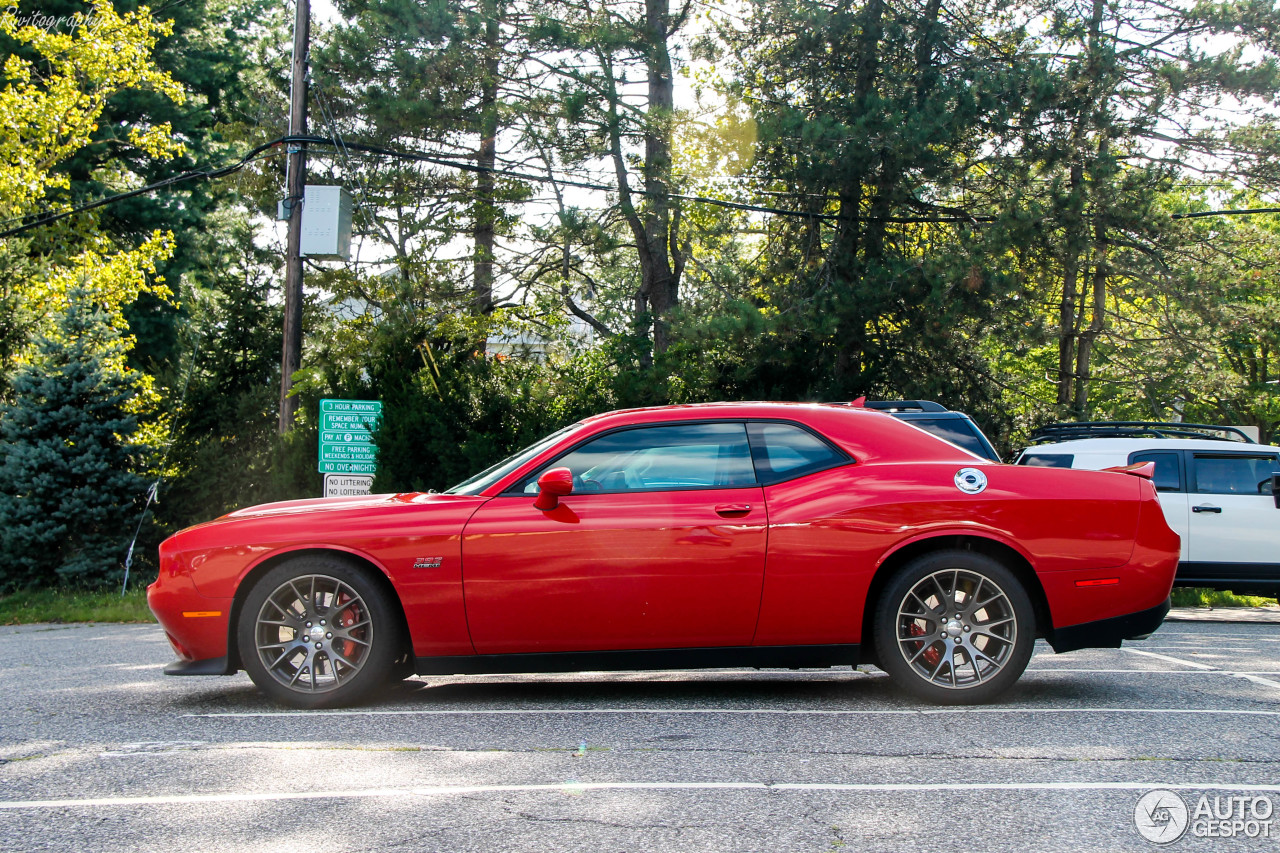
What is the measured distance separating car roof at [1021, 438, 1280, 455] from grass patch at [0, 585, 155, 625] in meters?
10.6

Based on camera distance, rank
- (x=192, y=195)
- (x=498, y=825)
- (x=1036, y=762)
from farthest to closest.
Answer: (x=192, y=195), (x=1036, y=762), (x=498, y=825)

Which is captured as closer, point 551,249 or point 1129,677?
point 1129,677

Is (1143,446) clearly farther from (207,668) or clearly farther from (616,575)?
(207,668)

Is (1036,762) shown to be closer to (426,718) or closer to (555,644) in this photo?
(555,644)

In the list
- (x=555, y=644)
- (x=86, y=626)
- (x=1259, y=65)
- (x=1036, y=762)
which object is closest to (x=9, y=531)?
(x=86, y=626)

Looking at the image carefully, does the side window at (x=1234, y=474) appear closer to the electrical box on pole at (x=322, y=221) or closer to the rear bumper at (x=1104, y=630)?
the rear bumper at (x=1104, y=630)

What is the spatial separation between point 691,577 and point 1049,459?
26.4 ft

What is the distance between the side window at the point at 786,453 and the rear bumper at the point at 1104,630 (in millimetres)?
1413

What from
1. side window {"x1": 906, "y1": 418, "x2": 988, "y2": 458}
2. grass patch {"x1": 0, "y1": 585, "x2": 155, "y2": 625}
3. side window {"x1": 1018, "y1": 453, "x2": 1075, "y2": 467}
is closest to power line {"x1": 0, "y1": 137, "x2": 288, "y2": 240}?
grass patch {"x1": 0, "y1": 585, "x2": 155, "y2": 625}

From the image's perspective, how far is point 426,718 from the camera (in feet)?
17.2

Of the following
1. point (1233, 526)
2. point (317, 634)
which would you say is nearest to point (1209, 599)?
point (1233, 526)

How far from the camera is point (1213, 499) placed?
39.6 ft

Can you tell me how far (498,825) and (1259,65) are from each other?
62.2ft

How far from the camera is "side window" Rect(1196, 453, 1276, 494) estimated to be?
12.1 metres
